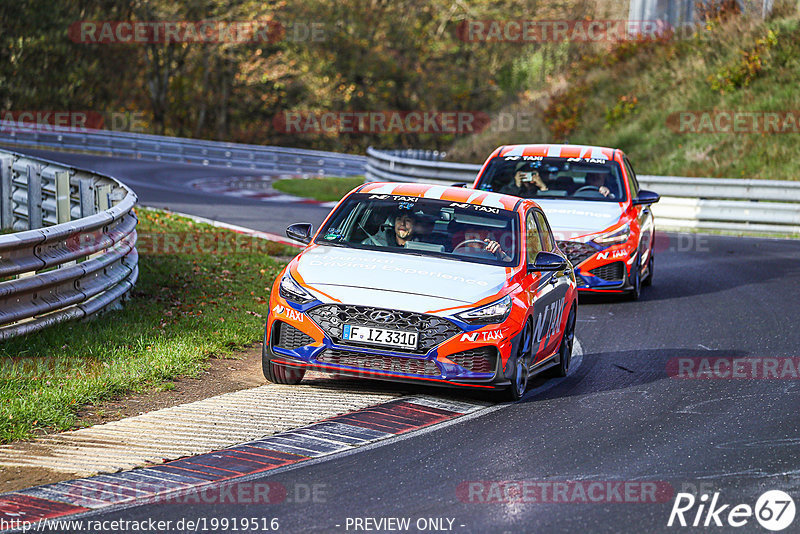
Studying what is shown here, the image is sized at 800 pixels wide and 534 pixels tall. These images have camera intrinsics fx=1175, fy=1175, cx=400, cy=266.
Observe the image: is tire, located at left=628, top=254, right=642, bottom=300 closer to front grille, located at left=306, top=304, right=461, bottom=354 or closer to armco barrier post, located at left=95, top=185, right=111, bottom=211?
armco barrier post, located at left=95, top=185, right=111, bottom=211

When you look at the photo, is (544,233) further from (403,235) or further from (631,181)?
(631,181)

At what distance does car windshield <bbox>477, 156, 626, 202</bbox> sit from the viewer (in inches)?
592

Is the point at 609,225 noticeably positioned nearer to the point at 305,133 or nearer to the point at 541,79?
the point at 541,79

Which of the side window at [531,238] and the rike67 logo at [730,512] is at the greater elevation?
the side window at [531,238]

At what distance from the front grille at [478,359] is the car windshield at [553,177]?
6.83m

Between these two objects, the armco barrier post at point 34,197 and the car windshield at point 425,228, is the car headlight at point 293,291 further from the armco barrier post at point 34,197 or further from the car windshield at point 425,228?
the armco barrier post at point 34,197

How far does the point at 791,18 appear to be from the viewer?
3569 centimetres

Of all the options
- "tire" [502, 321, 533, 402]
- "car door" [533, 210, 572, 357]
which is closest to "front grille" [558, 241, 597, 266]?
"car door" [533, 210, 572, 357]

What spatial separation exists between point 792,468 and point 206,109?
5159 centimetres

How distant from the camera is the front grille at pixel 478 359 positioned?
834 centimetres

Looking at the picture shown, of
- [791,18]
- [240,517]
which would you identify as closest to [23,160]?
[240,517]

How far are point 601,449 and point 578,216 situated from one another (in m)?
7.23

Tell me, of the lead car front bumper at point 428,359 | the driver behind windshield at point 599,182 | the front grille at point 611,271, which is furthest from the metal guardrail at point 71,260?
the driver behind windshield at point 599,182

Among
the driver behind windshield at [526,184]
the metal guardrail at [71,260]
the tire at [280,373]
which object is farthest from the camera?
the driver behind windshield at [526,184]
